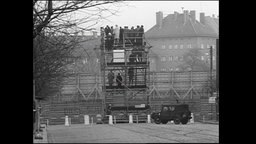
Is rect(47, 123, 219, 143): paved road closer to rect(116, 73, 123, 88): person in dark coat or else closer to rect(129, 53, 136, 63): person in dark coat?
rect(116, 73, 123, 88): person in dark coat

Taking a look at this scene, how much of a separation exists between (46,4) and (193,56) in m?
81.5

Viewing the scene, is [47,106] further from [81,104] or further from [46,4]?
[46,4]

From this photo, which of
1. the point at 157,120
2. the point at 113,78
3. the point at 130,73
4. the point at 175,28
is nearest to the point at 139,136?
the point at 157,120

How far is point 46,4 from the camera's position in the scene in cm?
1039

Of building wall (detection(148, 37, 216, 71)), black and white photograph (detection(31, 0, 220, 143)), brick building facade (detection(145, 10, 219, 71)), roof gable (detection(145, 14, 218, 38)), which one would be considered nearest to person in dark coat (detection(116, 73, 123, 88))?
black and white photograph (detection(31, 0, 220, 143))

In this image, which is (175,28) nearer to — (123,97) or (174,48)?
(174,48)

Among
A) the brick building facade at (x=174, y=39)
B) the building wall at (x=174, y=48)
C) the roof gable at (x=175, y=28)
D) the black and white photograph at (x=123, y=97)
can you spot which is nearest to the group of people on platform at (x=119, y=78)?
the black and white photograph at (x=123, y=97)

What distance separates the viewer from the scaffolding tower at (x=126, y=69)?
142 feet

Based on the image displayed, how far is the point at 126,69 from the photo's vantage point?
144ft

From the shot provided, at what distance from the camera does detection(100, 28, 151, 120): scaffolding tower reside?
43222 mm

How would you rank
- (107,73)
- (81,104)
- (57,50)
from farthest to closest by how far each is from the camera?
(81,104) < (107,73) < (57,50)
